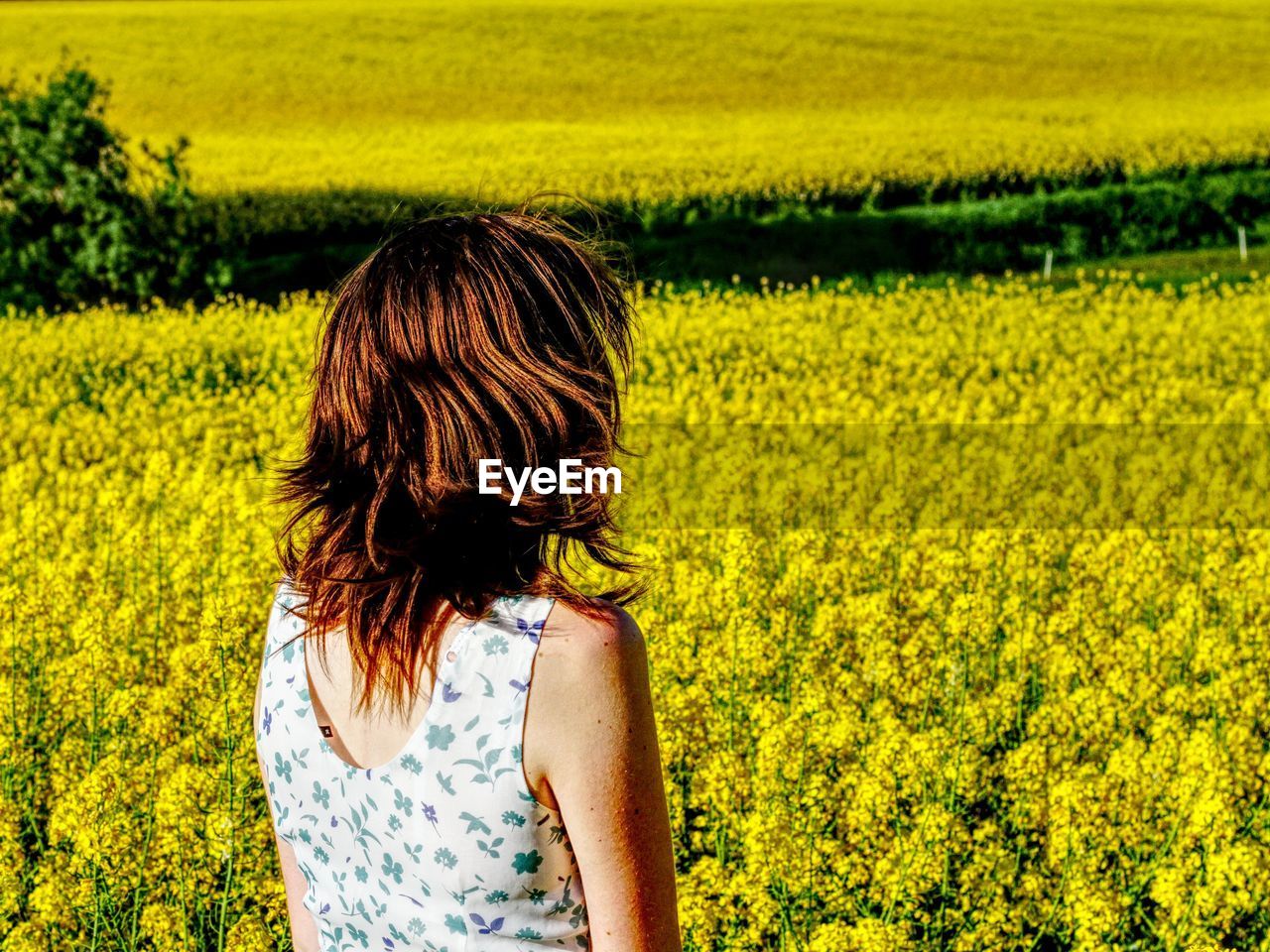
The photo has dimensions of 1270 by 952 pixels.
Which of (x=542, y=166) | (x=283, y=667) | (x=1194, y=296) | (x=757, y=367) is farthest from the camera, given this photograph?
(x=542, y=166)

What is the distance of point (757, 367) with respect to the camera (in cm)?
1068

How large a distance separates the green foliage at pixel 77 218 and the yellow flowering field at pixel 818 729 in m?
8.63

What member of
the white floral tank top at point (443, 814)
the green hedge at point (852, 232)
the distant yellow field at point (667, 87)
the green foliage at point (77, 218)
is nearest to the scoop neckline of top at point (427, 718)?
the white floral tank top at point (443, 814)

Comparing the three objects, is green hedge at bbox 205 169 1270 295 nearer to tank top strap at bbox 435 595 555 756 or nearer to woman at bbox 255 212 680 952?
woman at bbox 255 212 680 952

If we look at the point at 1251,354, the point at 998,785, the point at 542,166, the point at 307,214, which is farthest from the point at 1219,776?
the point at 542,166

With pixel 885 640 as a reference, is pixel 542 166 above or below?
above

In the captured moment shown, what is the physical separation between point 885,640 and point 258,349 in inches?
335

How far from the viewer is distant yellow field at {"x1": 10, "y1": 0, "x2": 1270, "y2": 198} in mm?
26750

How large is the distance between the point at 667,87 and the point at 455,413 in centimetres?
3615

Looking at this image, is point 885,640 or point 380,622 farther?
point 885,640

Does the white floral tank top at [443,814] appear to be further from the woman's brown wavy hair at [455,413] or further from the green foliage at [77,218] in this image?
the green foliage at [77,218]

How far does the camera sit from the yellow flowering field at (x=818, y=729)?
120 inches

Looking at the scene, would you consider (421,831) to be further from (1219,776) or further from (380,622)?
(1219,776)

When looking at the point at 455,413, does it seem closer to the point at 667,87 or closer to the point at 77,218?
the point at 77,218
